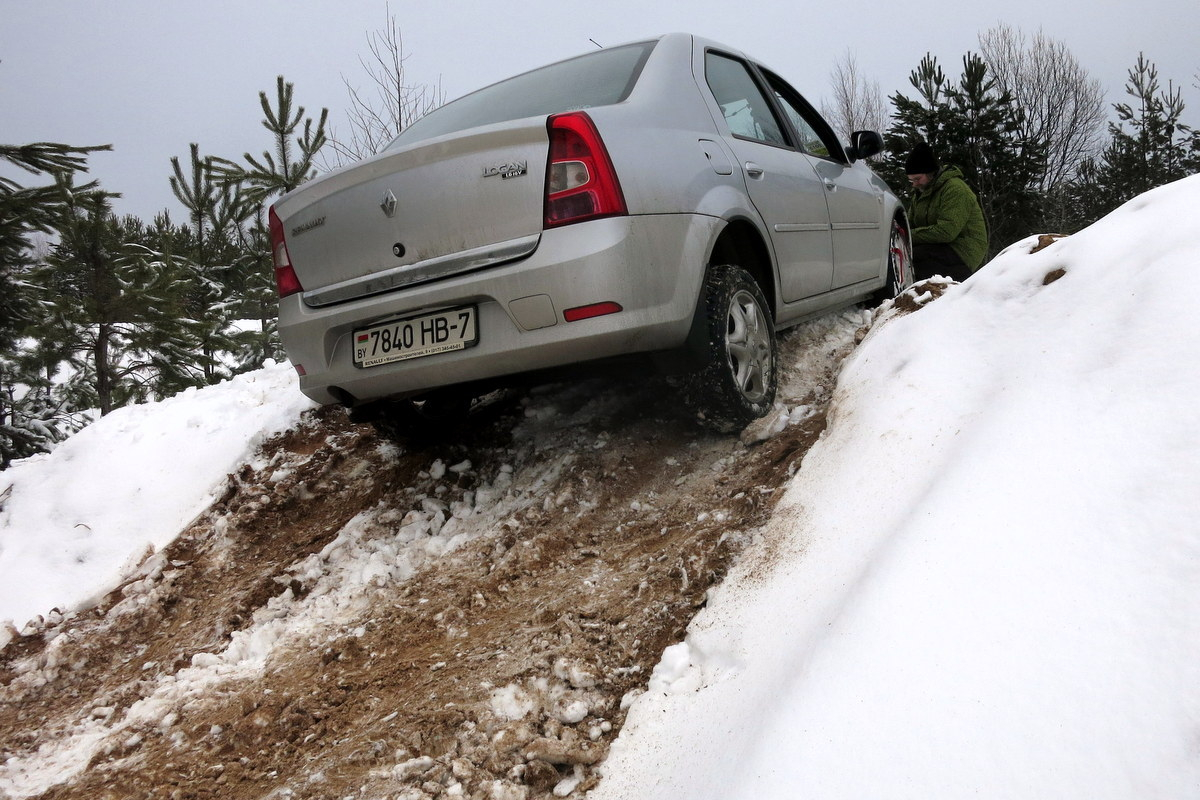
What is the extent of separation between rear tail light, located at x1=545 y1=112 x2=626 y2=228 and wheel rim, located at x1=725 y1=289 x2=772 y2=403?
0.73 m

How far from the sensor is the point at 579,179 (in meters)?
2.43

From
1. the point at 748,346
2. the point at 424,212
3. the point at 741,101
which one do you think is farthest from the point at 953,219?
the point at 424,212

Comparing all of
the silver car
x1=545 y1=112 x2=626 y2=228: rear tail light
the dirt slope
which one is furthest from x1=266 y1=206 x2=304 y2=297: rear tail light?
x1=545 y1=112 x2=626 y2=228: rear tail light

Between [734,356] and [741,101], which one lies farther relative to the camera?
[741,101]

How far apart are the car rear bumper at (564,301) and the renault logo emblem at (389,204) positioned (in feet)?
0.88

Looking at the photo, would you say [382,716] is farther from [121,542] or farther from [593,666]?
[121,542]

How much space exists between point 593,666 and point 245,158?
1142cm

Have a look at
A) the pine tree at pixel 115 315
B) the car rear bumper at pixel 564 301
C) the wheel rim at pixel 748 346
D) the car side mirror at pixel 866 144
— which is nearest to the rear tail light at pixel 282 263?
the car rear bumper at pixel 564 301

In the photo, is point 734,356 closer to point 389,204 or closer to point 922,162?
point 389,204

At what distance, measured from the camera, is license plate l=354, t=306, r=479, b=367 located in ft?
8.45

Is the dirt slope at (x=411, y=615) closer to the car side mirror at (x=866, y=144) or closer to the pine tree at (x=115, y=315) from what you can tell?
the car side mirror at (x=866, y=144)

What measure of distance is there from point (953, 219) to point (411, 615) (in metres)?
5.32

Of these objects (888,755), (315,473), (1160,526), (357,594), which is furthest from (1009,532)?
(315,473)

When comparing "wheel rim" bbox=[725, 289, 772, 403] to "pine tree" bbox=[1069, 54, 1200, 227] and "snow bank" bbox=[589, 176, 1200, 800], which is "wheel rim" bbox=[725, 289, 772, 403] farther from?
"pine tree" bbox=[1069, 54, 1200, 227]
